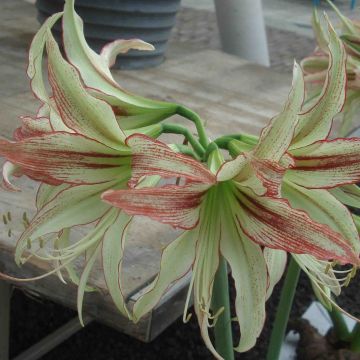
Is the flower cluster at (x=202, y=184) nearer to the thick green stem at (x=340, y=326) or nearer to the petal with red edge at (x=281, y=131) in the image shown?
the petal with red edge at (x=281, y=131)

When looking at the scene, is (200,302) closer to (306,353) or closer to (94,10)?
(306,353)

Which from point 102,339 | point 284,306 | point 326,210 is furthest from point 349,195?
point 102,339

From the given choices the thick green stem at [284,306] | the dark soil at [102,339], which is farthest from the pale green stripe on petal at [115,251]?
the dark soil at [102,339]

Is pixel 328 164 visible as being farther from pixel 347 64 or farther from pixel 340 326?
pixel 340 326

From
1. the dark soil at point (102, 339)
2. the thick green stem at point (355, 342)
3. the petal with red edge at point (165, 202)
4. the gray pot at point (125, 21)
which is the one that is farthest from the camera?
the gray pot at point (125, 21)

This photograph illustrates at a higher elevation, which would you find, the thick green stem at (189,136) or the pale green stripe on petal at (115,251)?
the thick green stem at (189,136)

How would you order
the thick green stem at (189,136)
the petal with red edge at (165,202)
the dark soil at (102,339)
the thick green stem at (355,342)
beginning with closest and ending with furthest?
the petal with red edge at (165,202) < the thick green stem at (189,136) < the thick green stem at (355,342) < the dark soil at (102,339)
